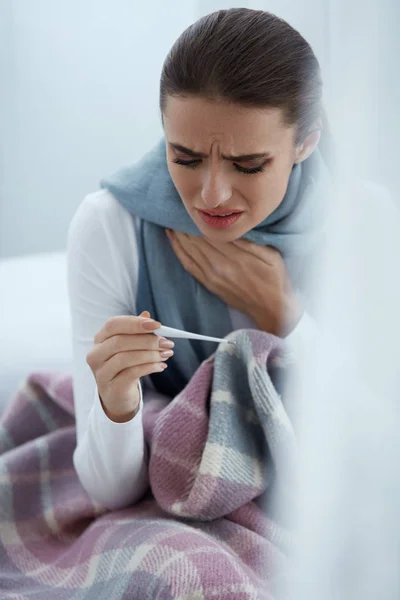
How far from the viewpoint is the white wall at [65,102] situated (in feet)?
4.28

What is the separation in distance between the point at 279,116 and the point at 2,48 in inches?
35.5

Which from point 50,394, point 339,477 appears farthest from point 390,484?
point 50,394

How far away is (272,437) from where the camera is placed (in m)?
0.75

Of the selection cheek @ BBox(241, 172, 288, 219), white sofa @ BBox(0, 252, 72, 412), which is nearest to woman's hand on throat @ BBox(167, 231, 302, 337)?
cheek @ BBox(241, 172, 288, 219)

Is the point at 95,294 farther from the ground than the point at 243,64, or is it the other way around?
the point at 243,64

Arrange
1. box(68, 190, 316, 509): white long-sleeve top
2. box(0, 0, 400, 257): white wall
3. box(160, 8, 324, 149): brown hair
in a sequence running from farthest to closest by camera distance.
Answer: box(0, 0, 400, 257): white wall → box(68, 190, 316, 509): white long-sleeve top → box(160, 8, 324, 149): brown hair

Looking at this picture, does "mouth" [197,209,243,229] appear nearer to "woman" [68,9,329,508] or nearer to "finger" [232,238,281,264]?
"woman" [68,9,329,508]

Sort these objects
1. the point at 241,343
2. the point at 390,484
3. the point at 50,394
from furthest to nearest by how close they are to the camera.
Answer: the point at 50,394 < the point at 241,343 < the point at 390,484

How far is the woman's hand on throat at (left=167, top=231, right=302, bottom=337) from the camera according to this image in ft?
2.84

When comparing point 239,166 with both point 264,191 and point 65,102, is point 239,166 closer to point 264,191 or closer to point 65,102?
point 264,191

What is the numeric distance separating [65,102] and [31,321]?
0.49m

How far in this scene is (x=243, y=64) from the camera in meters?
0.67

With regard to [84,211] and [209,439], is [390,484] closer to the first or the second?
[209,439]

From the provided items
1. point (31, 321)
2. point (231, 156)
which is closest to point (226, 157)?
point (231, 156)
